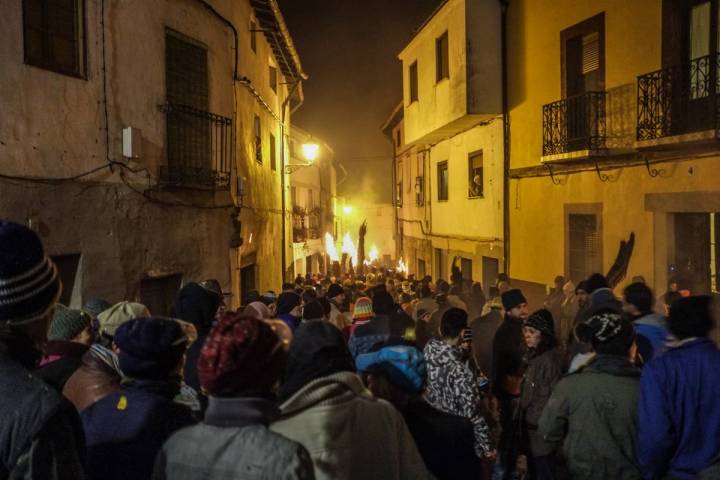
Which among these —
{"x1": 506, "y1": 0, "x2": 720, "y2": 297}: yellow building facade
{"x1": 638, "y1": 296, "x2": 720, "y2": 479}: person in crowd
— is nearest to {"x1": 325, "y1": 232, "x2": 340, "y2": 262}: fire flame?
{"x1": 506, "y1": 0, "x2": 720, "y2": 297}: yellow building facade

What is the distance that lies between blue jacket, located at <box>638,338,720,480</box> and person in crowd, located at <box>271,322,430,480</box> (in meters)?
1.65

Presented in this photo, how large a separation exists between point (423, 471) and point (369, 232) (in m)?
52.8

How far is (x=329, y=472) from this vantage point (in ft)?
7.88

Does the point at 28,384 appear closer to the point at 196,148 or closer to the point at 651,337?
the point at 651,337

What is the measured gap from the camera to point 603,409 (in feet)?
12.5

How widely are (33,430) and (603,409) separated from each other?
3.07m

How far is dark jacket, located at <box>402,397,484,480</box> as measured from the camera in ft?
10.1

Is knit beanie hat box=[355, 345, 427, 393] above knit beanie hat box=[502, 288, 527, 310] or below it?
above

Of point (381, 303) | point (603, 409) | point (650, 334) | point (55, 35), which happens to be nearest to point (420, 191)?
point (381, 303)

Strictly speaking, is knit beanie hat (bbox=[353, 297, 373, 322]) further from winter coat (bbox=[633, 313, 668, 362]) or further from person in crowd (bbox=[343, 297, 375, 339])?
winter coat (bbox=[633, 313, 668, 362])

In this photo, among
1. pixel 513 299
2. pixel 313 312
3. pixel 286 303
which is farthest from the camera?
pixel 286 303

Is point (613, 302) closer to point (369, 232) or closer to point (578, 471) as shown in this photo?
point (578, 471)

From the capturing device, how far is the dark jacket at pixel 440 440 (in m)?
3.09

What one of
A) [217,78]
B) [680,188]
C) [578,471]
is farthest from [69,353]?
[680,188]
